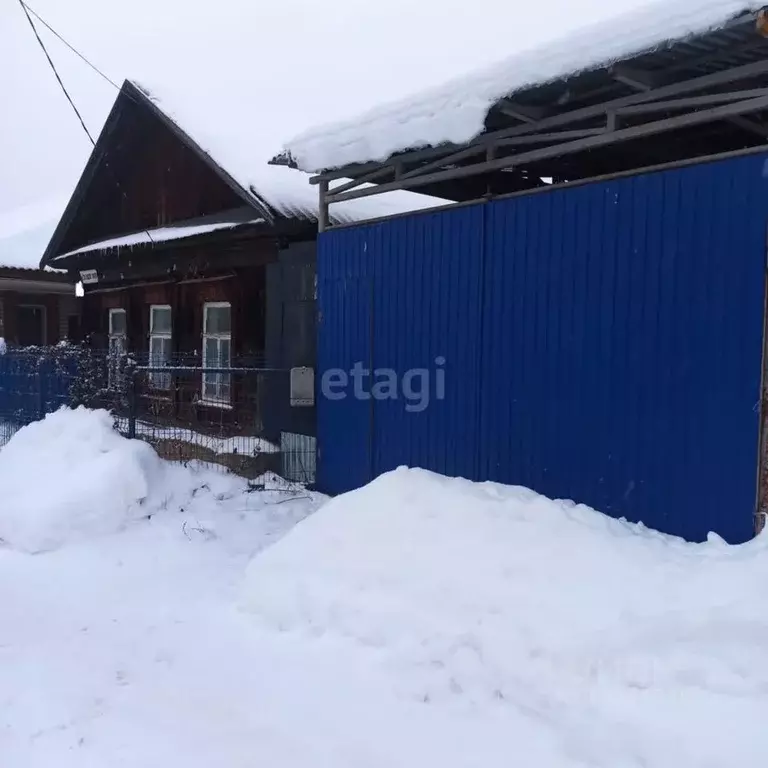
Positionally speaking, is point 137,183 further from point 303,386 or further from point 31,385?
point 303,386

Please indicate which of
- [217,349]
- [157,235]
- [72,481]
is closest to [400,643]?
[72,481]

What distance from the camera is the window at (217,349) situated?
10.6m

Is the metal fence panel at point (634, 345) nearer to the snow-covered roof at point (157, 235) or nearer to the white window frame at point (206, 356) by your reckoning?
the snow-covered roof at point (157, 235)

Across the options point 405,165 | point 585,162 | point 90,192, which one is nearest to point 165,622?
point 405,165

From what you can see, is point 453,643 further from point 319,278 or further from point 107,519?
point 319,278

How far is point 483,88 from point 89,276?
34.7 feet

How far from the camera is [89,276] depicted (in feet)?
45.5

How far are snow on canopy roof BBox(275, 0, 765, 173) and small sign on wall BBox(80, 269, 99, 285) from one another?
7842mm

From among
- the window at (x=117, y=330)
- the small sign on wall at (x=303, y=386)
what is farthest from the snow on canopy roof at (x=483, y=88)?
the window at (x=117, y=330)

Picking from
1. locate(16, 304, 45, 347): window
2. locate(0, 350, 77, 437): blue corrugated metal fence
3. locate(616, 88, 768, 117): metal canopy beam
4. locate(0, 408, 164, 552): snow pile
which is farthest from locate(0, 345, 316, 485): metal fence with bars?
locate(16, 304, 45, 347): window

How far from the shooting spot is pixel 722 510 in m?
4.63

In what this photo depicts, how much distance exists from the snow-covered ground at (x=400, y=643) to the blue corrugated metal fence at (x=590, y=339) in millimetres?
468

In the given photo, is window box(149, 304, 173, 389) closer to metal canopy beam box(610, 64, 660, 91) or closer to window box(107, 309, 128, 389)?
window box(107, 309, 128, 389)

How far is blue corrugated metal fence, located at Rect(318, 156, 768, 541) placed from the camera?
15.1 ft
